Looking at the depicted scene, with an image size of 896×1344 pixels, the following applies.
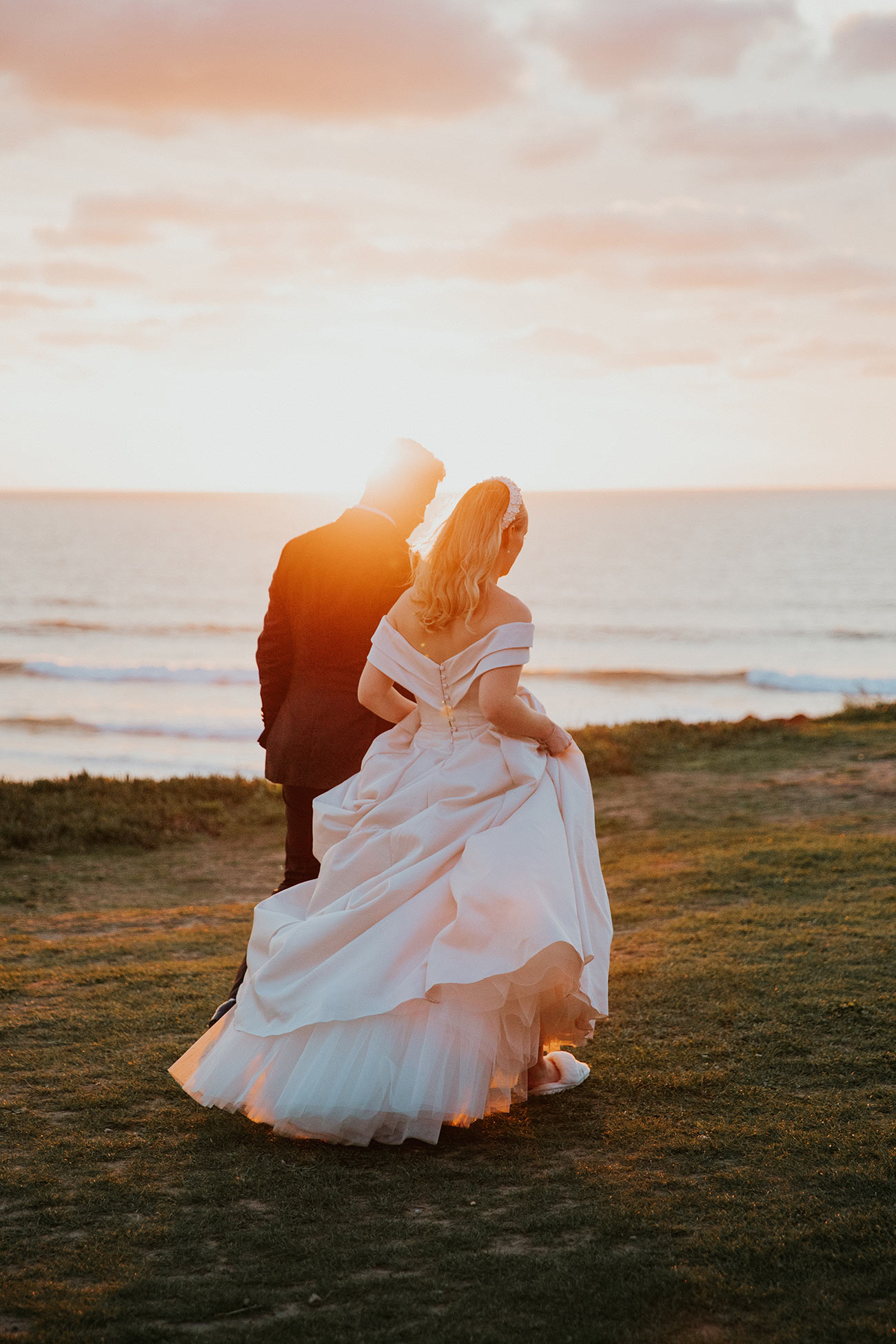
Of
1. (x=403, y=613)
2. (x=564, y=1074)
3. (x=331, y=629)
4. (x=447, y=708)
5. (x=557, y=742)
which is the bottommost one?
(x=564, y=1074)

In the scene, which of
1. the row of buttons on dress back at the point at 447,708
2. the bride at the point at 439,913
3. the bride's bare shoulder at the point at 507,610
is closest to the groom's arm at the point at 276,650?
the bride at the point at 439,913

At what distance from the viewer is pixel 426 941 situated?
12.9 feet

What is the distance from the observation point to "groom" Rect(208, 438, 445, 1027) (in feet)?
16.4

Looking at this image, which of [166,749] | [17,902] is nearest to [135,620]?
[166,749]

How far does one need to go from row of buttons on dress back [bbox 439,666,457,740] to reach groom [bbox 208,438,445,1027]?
76 cm

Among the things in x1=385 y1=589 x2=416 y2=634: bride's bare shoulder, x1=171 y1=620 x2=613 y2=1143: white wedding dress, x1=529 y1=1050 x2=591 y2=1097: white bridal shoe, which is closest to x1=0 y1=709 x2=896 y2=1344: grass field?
x1=529 y1=1050 x2=591 y2=1097: white bridal shoe

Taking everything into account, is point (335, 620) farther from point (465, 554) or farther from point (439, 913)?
point (439, 913)

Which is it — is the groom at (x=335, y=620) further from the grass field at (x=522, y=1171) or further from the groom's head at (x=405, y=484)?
the grass field at (x=522, y=1171)

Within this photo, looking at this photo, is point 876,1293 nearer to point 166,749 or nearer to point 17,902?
point 17,902

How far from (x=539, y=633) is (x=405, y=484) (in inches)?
1416

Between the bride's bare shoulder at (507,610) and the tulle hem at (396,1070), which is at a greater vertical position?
the bride's bare shoulder at (507,610)

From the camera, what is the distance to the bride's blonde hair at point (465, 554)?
13.2ft

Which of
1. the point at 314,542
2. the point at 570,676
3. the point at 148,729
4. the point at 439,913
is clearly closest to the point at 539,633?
the point at 570,676

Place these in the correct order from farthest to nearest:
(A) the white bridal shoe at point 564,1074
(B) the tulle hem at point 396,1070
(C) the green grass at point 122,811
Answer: (C) the green grass at point 122,811
(A) the white bridal shoe at point 564,1074
(B) the tulle hem at point 396,1070
